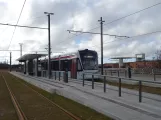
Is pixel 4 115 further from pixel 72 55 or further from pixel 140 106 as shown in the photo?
pixel 72 55

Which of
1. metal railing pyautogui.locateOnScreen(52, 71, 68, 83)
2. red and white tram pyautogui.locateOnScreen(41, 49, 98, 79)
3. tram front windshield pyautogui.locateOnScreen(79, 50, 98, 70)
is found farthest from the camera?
tram front windshield pyautogui.locateOnScreen(79, 50, 98, 70)

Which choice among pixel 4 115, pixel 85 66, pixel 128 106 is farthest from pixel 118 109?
pixel 85 66

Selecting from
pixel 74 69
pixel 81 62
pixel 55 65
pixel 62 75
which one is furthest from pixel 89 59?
pixel 55 65

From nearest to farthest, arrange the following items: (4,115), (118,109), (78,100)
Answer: (118,109)
(4,115)
(78,100)

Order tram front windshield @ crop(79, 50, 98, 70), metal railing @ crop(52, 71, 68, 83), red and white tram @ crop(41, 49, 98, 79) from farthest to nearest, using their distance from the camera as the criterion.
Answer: tram front windshield @ crop(79, 50, 98, 70)
red and white tram @ crop(41, 49, 98, 79)
metal railing @ crop(52, 71, 68, 83)

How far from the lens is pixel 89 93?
14414 millimetres

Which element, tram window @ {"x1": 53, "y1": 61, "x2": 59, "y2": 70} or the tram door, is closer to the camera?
the tram door

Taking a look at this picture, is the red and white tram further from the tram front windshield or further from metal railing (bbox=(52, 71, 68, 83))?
metal railing (bbox=(52, 71, 68, 83))

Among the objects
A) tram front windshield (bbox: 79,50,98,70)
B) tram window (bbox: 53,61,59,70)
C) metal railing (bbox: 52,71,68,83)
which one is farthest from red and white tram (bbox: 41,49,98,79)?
tram window (bbox: 53,61,59,70)

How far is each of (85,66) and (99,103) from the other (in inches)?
613

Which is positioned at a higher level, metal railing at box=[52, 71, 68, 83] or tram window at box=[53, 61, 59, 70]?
tram window at box=[53, 61, 59, 70]

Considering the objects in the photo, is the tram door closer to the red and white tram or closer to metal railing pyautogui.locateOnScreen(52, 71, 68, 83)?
the red and white tram

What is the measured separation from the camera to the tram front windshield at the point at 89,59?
26.6 metres

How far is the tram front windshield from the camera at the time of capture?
26.6m
